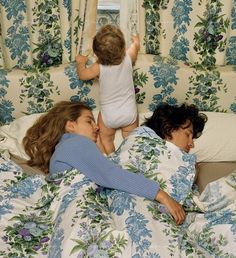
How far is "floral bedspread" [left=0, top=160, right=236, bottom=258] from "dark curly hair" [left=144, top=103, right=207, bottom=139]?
35cm

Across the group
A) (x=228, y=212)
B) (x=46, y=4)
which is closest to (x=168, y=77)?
(x=46, y=4)

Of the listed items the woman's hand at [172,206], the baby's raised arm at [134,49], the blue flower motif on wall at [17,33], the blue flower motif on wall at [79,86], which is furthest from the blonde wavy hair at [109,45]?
the woman's hand at [172,206]

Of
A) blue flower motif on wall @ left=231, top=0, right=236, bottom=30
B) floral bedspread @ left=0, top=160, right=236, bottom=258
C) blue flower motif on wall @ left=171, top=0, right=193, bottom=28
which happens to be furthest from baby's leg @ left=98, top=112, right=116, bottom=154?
blue flower motif on wall @ left=231, top=0, right=236, bottom=30

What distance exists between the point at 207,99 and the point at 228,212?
2.58ft

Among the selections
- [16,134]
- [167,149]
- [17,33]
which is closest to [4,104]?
[16,134]

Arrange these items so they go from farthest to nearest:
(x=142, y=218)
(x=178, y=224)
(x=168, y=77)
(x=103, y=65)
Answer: (x=168, y=77)
(x=103, y=65)
(x=178, y=224)
(x=142, y=218)

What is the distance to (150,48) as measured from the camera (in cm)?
226

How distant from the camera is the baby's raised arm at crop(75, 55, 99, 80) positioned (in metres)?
2.04

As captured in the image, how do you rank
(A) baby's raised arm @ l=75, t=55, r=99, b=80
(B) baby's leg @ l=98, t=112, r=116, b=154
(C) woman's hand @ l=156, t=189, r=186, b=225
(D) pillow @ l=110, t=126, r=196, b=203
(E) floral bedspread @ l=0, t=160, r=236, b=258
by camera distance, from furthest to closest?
(B) baby's leg @ l=98, t=112, r=116, b=154 < (A) baby's raised arm @ l=75, t=55, r=99, b=80 < (D) pillow @ l=110, t=126, r=196, b=203 < (C) woman's hand @ l=156, t=189, r=186, b=225 < (E) floral bedspread @ l=0, t=160, r=236, b=258

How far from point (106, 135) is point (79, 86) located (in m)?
0.27

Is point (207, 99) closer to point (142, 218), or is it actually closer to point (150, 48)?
point (150, 48)

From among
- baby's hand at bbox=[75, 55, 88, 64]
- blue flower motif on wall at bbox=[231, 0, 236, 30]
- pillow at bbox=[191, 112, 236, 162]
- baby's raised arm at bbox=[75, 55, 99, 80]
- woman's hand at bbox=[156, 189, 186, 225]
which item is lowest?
woman's hand at bbox=[156, 189, 186, 225]

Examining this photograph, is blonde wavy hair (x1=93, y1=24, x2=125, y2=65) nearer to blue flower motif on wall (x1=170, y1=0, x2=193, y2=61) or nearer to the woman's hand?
blue flower motif on wall (x1=170, y1=0, x2=193, y2=61)

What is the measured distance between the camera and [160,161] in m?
1.82
